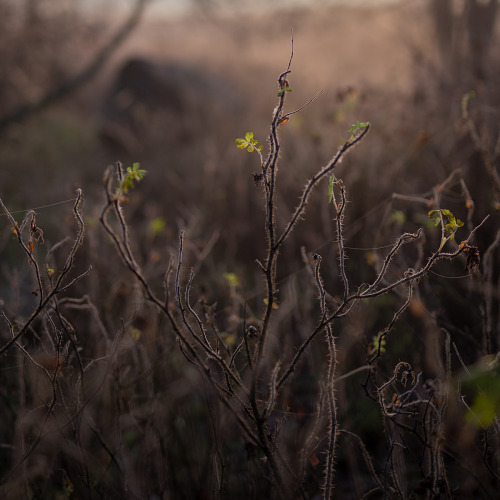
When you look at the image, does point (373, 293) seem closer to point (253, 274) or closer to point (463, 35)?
point (253, 274)

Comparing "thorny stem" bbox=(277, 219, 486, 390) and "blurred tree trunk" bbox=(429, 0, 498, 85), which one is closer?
"thorny stem" bbox=(277, 219, 486, 390)

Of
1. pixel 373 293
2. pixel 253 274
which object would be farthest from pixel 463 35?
pixel 373 293

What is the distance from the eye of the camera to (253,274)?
409 centimetres

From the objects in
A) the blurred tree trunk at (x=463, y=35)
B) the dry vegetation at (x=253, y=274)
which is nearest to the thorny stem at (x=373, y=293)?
the dry vegetation at (x=253, y=274)

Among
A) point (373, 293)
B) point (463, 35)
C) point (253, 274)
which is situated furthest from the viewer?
point (463, 35)

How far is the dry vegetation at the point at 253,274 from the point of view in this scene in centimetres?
132

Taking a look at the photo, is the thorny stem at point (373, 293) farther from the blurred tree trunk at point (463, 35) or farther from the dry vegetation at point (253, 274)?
the blurred tree trunk at point (463, 35)

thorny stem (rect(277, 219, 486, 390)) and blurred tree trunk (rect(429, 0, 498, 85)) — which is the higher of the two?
blurred tree trunk (rect(429, 0, 498, 85))

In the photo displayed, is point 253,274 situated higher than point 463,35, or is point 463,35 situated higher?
point 463,35

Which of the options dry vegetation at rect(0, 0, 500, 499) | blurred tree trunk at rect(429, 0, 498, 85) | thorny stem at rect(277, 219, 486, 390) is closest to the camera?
thorny stem at rect(277, 219, 486, 390)

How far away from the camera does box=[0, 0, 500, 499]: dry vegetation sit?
1.32 meters

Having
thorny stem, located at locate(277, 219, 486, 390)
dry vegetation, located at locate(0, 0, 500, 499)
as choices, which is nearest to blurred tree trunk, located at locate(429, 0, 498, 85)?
dry vegetation, located at locate(0, 0, 500, 499)

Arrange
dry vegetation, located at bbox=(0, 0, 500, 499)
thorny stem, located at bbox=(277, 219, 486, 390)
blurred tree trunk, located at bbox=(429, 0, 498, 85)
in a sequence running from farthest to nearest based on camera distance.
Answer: blurred tree trunk, located at bbox=(429, 0, 498, 85) → dry vegetation, located at bbox=(0, 0, 500, 499) → thorny stem, located at bbox=(277, 219, 486, 390)

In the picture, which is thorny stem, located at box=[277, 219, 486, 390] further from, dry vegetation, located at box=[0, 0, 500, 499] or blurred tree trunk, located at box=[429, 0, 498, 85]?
blurred tree trunk, located at box=[429, 0, 498, 85]
